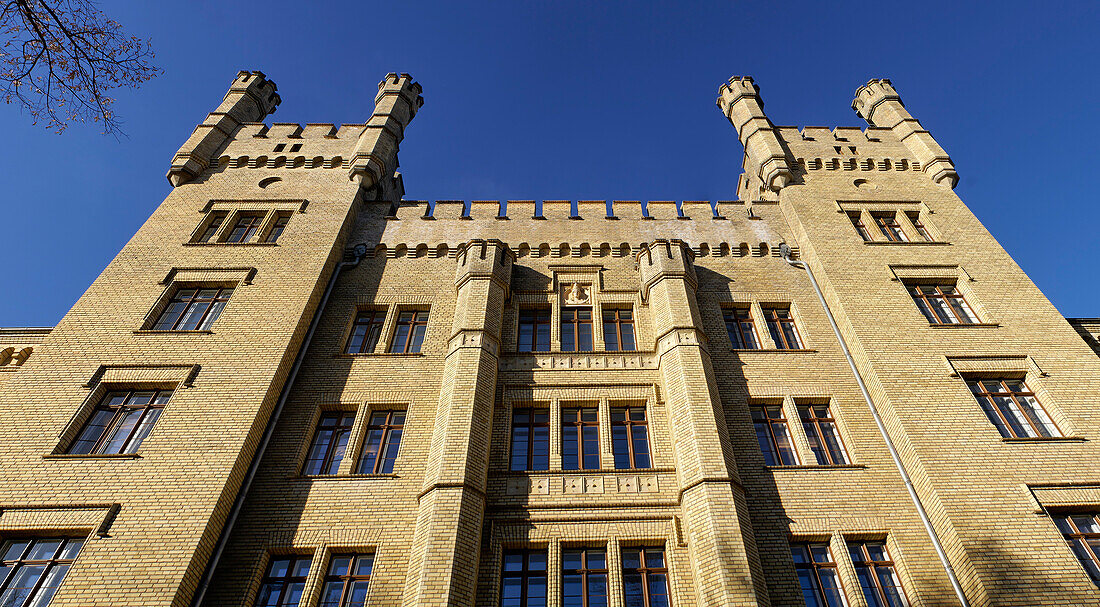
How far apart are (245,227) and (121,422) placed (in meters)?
7.99

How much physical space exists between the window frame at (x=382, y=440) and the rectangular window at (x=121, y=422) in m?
4.15

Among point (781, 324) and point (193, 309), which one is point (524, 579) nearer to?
point (781, 324)

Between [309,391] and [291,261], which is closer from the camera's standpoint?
[309,391]

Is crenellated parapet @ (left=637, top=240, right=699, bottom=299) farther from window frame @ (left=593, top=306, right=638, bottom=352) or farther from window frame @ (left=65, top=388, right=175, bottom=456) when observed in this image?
window frame @ (left=65, top=388, right=175, bottom=456)

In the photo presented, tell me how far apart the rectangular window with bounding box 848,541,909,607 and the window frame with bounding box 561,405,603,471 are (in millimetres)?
4900

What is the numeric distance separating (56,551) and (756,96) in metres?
25.2

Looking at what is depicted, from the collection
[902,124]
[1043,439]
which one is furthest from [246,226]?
[902,124]

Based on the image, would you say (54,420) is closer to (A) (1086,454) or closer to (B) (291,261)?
(B) (291,261)

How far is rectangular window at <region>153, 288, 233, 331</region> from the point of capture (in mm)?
15375

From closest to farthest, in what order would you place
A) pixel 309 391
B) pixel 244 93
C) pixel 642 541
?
pixel 642 541 < pixel 309 391 < pixel 244 93

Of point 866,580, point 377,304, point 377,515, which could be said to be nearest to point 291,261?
point 377,304

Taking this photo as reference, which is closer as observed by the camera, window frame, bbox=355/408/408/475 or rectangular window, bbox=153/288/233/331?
window frame, bbox=355/408/408/475

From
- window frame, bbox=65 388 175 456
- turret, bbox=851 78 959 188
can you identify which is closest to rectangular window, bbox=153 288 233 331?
window frame, bbox=65 388 175 456

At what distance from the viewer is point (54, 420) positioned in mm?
12312
